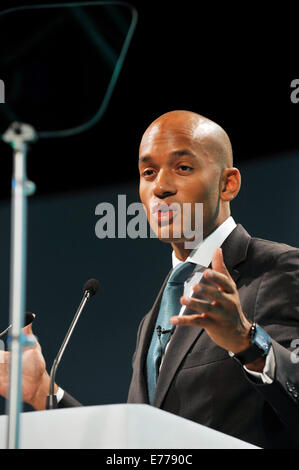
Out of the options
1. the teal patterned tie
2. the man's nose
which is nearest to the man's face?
the man's nose

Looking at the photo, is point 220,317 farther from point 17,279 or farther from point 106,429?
point 17,279

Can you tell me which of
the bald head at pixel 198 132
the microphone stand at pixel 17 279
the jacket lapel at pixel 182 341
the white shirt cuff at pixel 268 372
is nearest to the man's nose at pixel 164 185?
the bald head at pixel 198 132

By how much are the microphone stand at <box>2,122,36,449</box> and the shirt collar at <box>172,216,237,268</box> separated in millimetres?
1187

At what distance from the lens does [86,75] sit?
1.01m

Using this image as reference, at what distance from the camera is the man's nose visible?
1.98m

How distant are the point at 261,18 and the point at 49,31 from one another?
1.61 meters

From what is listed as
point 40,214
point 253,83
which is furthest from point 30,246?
point 253,83

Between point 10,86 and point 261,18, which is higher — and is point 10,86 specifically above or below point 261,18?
below

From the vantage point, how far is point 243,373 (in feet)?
5.32

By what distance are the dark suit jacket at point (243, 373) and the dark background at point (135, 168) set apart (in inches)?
40.4

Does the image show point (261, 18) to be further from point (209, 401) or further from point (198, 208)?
point (209, 401)

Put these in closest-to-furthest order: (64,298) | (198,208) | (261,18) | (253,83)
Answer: (198,208) → (261,18) → (253,83) → (64,298)

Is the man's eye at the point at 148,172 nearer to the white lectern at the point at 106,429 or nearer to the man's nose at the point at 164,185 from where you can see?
the man's nose at the point at 164,185

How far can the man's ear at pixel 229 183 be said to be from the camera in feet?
6.89
